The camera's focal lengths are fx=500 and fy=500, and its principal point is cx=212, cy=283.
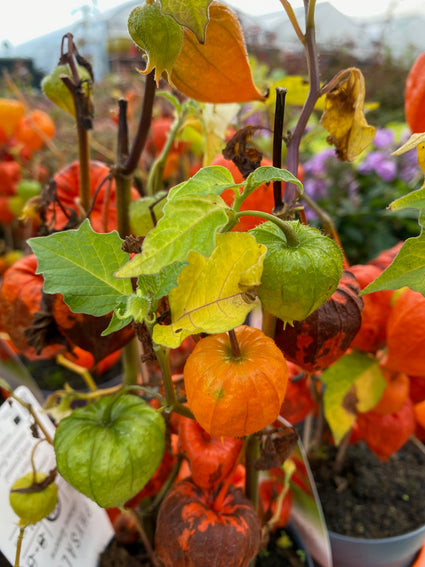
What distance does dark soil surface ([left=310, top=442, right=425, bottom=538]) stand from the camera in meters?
0.68

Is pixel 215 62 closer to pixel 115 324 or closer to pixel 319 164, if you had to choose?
pixel 115 324

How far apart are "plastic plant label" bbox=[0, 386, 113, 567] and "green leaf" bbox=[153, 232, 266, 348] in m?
0.23

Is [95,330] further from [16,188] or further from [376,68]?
[376,68]

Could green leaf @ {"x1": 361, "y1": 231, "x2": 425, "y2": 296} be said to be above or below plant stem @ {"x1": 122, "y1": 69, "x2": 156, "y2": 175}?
below

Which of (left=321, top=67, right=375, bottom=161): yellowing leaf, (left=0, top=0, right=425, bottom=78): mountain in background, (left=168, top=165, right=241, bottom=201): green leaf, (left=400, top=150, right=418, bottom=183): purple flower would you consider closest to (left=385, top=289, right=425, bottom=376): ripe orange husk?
(left=321, top=67, right=375, bottom=161): yellowing leaf

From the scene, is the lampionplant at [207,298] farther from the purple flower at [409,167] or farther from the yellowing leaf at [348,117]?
the purple flower at [409,167]

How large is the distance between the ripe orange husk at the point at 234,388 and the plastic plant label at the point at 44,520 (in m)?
0.22

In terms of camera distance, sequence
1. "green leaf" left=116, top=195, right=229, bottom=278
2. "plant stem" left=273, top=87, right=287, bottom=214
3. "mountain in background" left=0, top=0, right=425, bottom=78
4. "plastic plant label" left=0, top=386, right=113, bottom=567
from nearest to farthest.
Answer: "green leaf" left=116, top=195, right=229, bottom=278 < "plant stem" left=273, top=87, right=287, bottom=214 < "plastic plant label" left=0, top=386, right=113, bottom=567 < "mountain in background" left=0, top=0, right=425, bottom=78

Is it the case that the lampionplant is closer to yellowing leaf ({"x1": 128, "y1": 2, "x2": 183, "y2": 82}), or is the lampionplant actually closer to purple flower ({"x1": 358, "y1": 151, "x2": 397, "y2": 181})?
yellowing leaf ({"x1": 128, "y1": 2, "x2": 183, "y2": 82})

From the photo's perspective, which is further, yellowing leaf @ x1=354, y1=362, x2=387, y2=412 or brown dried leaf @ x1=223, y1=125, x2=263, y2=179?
yellowing leaf @ x1=354, y1=362, x2=387, y2=412

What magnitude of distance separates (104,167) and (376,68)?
396 centimetres

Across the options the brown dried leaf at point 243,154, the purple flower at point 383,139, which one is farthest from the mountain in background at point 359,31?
the brown dried leaf at point 243,154

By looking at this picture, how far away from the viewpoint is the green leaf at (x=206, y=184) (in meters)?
0.24

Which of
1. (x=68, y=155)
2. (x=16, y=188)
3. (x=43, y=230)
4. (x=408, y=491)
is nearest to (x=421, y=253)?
(x=43, y=230)
